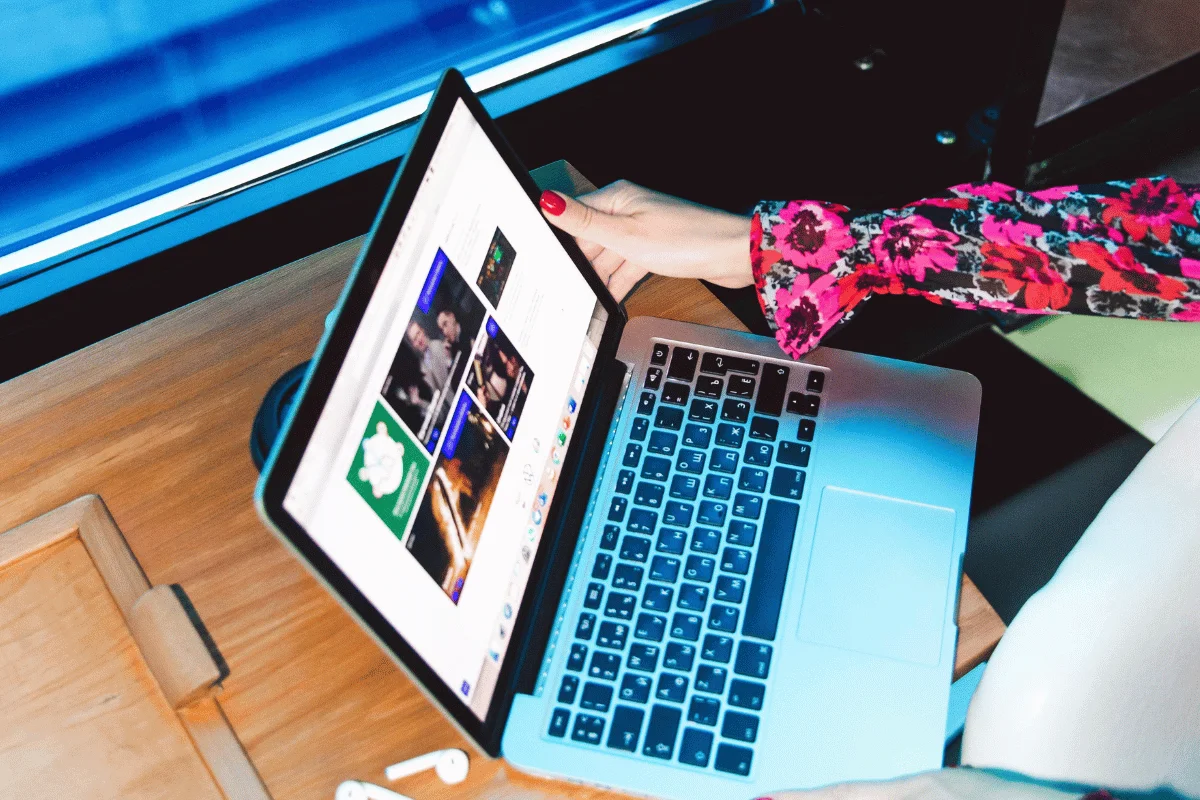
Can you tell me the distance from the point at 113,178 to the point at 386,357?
0.98 metres

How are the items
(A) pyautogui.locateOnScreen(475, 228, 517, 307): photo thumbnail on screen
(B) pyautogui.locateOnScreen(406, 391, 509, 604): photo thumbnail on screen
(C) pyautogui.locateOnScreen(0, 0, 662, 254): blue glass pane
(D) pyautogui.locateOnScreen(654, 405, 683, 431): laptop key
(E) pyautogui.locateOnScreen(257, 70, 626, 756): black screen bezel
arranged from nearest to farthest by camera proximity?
(E) pyautogui.locateOnScreen(257, 70, 626, 756): black screen bezel, (B) pyautogui.locateOnScreen(406, 391, 509, 604): photo thumbnail on screen, (A) pyautogui.locateOnScreen(475, 228, 517, 307): photo thumbnail on screen, (D) pyautogui.locateOnScreen(654, 405, 683, 431): laptop key, (C) pyautogui.locateOnScreen(0, 0, 662, 254): blue glass pane

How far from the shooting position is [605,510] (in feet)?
2.82

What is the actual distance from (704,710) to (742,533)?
16 cm

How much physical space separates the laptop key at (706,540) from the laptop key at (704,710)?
129mm

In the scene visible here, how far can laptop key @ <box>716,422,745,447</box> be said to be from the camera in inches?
35.3

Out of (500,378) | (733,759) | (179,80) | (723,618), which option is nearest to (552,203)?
(500,378)

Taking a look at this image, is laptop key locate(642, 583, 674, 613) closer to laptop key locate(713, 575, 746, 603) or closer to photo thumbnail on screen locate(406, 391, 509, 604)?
laptop key locate(713, 575, 746, 603)

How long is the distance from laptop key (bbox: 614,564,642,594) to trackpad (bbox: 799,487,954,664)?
140 millimetres

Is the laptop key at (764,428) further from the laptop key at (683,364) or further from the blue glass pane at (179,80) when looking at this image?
Answer: the blue glass pane at (179,80)

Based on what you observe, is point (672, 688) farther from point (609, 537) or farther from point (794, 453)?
point (794, 453)

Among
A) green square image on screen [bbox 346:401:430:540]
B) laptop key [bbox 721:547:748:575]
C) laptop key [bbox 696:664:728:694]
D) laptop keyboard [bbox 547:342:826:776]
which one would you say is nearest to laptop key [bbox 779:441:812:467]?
laptop keyboard [bbox 547:342:826:776]

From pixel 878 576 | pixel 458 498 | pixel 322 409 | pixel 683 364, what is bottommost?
pixel 878 576

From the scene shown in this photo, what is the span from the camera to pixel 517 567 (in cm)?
79

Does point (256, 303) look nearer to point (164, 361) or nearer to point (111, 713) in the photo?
point (164, 361)
